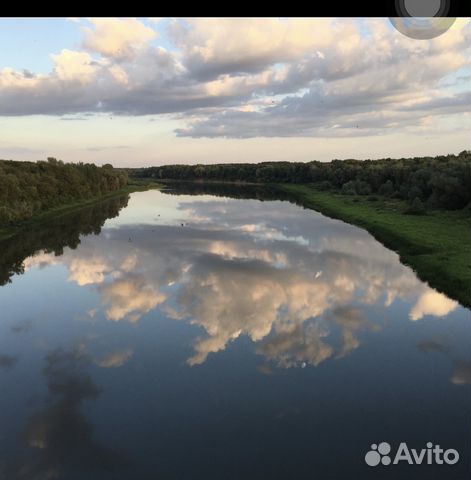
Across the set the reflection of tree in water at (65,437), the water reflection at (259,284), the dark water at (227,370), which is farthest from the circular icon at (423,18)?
the water reflection at (259,284)

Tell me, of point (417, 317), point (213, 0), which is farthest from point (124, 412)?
point (417, 317)

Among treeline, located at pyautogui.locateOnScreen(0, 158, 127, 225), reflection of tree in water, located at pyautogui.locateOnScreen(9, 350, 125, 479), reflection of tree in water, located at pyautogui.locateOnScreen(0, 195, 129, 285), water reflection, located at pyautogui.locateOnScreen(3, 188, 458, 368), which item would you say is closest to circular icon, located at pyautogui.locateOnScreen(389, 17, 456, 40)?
reflection of tree in water, located at pyautogui.locateOnScreen(9, 350, 125, 479)

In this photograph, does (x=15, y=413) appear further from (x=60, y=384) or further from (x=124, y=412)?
(x=124, y=412)

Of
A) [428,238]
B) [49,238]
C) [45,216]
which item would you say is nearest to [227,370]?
[428,238]

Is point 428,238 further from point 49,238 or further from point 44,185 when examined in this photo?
point 44,185

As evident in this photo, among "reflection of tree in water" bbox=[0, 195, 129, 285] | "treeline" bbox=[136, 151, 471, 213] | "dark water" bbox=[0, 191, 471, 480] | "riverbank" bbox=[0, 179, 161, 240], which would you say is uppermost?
"treeline" bbox=[136, 151, 471, 213]

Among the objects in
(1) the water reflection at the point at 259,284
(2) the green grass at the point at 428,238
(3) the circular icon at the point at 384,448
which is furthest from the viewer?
(2) the green grass at the point at 428,238

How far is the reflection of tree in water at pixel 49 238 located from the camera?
37.7 m

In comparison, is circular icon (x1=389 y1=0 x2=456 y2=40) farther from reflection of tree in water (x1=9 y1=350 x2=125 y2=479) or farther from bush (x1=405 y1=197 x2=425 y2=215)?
bush (x1=405 y1=197 x2=425 y2=215)

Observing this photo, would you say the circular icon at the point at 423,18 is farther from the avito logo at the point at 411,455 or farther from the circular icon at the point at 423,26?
the avito logo at the point at 411,455

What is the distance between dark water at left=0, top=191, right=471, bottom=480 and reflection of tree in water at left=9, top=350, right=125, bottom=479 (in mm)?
51

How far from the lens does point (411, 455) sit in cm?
1278

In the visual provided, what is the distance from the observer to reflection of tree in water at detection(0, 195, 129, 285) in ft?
124

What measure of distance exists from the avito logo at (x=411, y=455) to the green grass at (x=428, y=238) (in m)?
14.0
